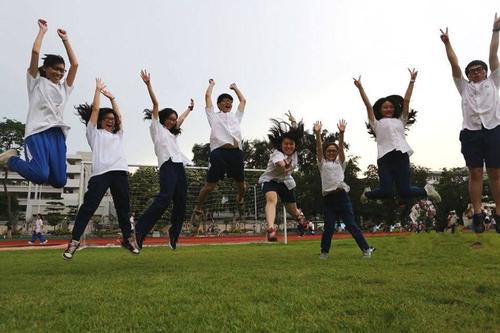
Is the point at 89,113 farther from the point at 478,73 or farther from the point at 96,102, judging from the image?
the point at 478,73

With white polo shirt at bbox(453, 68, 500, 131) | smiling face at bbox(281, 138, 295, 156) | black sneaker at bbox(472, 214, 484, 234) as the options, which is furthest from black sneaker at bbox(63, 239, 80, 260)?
white polo shirt at bbox(453, 68, 500, 131)

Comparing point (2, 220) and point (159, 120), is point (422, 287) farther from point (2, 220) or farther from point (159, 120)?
point (2, 220)

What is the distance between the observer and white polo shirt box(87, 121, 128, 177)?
6516mm

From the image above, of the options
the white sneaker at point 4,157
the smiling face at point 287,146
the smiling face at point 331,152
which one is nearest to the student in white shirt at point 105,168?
the white sneaker at point 4,157

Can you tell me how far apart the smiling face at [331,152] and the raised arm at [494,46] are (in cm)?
281

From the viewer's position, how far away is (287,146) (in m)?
7.80

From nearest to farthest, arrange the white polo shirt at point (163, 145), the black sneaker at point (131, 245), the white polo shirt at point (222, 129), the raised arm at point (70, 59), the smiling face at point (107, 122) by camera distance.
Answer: the raised arm at point (70, 59)
the black sneaker at point (131, 245)
the smiling face at point (107, 122)
the white polo shirt at point (163, 145)
the white polo shirt at point (222, 129)

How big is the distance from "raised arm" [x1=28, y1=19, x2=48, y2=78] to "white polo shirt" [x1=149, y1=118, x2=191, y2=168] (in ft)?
7.03

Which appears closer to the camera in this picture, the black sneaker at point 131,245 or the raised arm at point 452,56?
the black sneaker at point 131,245

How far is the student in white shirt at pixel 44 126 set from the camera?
217 inches

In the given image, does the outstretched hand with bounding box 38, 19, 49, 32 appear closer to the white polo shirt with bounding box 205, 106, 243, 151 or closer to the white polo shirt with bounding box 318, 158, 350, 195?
the white polo shirt with bounding box 205, 106, 243, 151

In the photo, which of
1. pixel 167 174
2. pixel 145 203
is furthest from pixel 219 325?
pixel 145 203

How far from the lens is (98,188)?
6418mm

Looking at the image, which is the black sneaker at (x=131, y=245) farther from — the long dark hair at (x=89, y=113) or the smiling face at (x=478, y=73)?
the smiling face at (x=478, y=73)
